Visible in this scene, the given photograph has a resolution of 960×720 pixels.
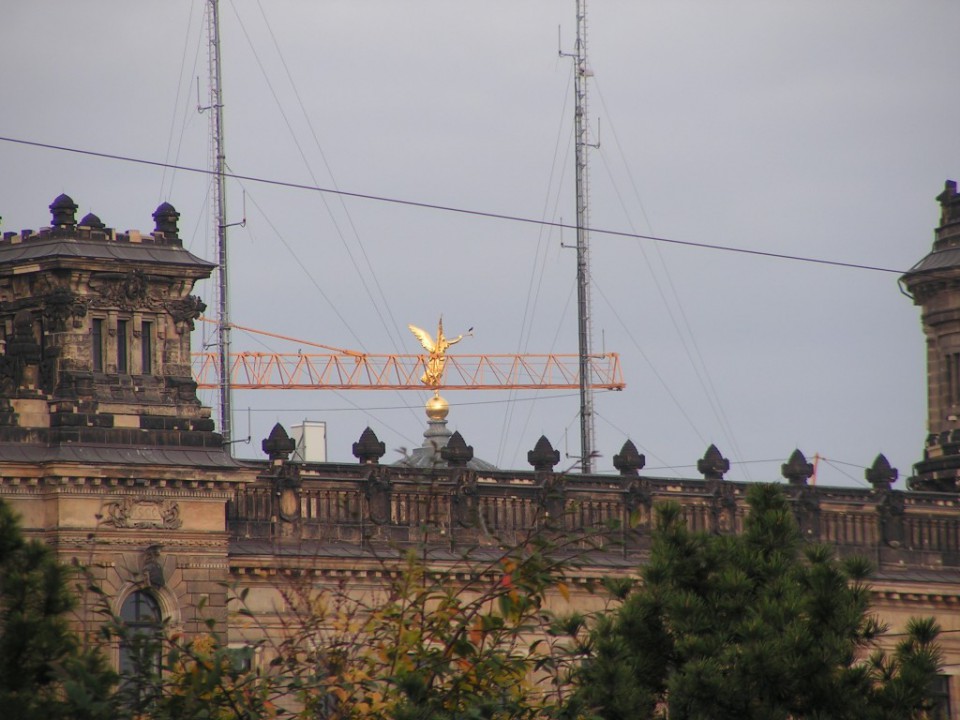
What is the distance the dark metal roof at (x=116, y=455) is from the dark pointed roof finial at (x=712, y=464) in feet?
46.1

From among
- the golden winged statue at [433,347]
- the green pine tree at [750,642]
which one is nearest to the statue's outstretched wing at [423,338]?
the golden winged statue at [433,347]

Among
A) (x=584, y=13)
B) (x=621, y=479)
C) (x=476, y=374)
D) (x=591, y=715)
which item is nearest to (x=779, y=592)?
(x=591, y=715)

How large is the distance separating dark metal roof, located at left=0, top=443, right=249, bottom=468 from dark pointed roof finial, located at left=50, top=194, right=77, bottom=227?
15.1 ft

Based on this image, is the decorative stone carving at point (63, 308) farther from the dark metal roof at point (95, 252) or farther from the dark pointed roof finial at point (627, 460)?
the dark pointed roof finial at point (627, 460)

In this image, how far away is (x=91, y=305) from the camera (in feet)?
183

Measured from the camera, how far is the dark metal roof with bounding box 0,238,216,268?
182 ft

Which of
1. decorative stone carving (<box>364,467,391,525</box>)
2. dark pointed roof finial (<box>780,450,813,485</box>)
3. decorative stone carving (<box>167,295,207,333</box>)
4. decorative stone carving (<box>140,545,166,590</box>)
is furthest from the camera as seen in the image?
dark pointed roof finial (<box>780,450,813,485</box>)

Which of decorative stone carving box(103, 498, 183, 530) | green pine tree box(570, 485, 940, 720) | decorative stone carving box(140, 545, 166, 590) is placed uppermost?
decorative stone carving box(103, 498, 183, 530)

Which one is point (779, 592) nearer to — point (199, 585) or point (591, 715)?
point (591, 715)

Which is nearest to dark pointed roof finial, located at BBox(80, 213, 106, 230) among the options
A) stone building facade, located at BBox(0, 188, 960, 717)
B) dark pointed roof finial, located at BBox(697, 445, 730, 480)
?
stone building facade, located at BBox(0, 188, 960, 717)

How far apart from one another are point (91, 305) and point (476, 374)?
2247 inches

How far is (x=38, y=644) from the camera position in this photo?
34062 mm

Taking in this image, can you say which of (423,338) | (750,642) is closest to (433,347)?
(423,338)

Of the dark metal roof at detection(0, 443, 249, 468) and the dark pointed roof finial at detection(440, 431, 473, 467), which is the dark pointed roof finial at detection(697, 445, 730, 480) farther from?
the dark metal roof at detection(0, 443, 249, 468)
